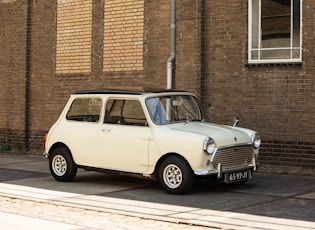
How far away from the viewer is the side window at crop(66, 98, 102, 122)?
34.6ft

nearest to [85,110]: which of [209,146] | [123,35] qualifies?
[209,146]

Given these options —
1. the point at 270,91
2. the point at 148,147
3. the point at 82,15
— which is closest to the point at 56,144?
the point at 148,147

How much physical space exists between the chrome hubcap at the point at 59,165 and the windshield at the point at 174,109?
2137 millimetres

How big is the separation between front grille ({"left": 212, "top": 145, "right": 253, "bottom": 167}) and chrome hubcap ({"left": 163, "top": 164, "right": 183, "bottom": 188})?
2.01ft

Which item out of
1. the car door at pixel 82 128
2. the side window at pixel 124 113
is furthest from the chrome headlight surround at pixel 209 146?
the car door at pixel 82 128

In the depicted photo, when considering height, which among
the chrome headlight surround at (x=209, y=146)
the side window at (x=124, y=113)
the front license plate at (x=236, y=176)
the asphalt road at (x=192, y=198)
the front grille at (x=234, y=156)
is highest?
the side window at (x=124, y=113)

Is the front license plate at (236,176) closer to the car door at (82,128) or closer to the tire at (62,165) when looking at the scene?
the car door at (82,128)

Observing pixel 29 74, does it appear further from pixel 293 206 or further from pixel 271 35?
pixel 293 206

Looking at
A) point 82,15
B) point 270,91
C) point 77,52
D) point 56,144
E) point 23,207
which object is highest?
point 82,15

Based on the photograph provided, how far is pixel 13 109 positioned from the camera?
1739 cm

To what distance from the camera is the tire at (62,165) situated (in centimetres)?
1070

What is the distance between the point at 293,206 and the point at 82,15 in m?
9.59

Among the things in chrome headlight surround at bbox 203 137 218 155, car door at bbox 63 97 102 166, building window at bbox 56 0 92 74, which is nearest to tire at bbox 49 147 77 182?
car door at bbox 63 97 102 166

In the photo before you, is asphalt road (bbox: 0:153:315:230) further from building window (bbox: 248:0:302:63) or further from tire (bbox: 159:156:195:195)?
building window (bbox: 248:0:302:63)
